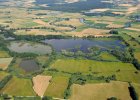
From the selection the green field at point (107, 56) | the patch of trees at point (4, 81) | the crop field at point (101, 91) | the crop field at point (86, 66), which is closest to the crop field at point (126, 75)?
the crop field at point (86, 66)

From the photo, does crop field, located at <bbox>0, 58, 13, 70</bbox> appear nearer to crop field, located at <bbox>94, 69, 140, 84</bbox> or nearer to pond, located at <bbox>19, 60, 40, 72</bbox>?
pond, located at <bbox>19, 60, 40, 72</bbox>

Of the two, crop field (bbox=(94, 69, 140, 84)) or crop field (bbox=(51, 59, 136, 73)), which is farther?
crop field (bbox=(51, 59, 136, 73))

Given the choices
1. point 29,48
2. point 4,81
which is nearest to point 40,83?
point 4,81

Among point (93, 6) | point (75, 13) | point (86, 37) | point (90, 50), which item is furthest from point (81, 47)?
point (93, 6)

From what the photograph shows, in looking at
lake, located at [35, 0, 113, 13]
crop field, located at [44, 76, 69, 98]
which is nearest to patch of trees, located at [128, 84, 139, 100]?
crop field, located at [44, 76, 69, 98]

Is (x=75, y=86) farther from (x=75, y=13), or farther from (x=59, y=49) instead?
(x=75, y=13)

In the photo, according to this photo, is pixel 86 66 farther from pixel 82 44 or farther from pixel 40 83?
pixel 82 44

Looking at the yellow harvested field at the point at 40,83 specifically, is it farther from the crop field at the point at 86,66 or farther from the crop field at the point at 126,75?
the crop field at the point at 126,75
